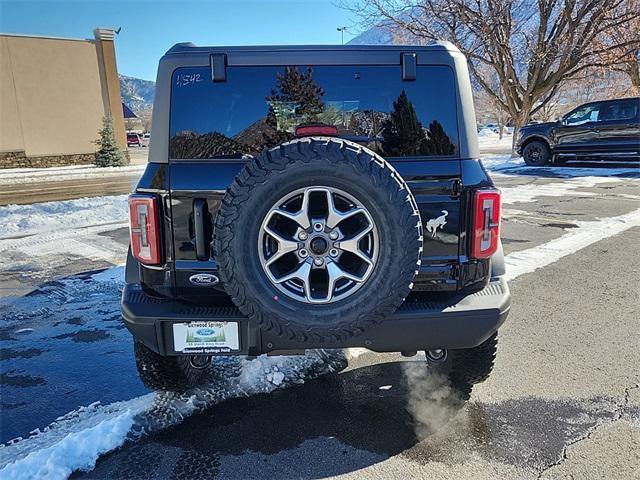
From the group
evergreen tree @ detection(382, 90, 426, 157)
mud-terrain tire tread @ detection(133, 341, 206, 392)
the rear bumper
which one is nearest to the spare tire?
the rear bumper

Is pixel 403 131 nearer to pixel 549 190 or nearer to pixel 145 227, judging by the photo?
pixel 145 227

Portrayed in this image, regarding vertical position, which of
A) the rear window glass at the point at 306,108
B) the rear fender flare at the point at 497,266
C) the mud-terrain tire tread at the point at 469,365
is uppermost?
the rear window glass at the point at 306,108

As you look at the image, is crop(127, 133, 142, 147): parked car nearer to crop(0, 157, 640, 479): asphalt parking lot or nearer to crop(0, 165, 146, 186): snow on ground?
crop(0, 165, 146, 186): snow on ground

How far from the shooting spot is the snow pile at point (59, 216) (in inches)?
306

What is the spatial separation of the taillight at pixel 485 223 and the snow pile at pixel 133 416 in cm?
138

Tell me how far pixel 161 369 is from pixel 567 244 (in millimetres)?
5585

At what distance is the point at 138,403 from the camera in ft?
9.52

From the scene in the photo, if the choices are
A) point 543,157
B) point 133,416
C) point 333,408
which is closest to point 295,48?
point 333,408

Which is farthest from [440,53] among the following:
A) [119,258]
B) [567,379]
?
[119,258]

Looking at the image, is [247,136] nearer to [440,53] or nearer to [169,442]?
[440,53]

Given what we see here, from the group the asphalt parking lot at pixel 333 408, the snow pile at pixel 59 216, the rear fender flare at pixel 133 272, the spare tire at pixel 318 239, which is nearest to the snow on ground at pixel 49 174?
the snow pile at pixel 59 216

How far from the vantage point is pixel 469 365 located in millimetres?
2854

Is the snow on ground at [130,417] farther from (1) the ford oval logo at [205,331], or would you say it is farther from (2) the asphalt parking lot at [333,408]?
(1) the ford oval logo at [205,331]

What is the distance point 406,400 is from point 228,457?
3.63 ft
